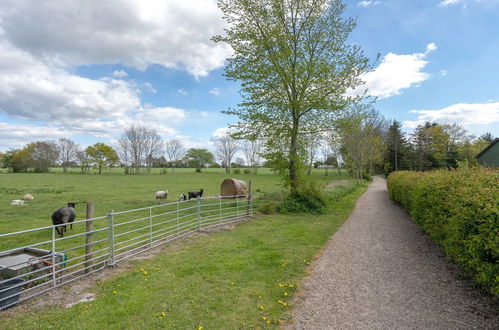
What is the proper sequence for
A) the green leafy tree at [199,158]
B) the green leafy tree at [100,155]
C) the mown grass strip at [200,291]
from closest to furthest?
the mown grass strip at [200,291] < the green leafy tree at [100,155] < the green leafy tree at [199,158]

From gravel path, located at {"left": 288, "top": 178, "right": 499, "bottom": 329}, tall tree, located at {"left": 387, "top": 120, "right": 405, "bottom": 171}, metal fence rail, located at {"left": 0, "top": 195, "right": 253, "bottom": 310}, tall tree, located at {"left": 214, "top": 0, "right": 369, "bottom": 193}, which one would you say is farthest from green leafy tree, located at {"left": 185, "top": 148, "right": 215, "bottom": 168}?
gravel path, located at {"left": 288, "top": 178, "right": 499, "bottom": 329}

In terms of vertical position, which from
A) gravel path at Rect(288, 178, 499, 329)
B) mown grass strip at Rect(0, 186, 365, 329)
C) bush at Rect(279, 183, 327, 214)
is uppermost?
bush at Rect(279, 183, 327, 214)

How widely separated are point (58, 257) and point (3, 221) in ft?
27.9

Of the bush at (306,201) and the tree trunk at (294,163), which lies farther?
the tree trunk at (294,163)

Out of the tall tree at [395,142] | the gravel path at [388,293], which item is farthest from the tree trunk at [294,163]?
the tall tree at [395,142]

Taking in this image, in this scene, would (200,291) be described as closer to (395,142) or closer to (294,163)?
(294,163)

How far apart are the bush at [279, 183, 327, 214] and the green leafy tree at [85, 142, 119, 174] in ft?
229

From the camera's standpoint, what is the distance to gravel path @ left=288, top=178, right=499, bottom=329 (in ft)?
12.4

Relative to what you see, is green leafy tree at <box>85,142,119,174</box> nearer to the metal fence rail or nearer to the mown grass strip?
the metal fence rail

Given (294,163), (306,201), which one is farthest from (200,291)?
(294,163)

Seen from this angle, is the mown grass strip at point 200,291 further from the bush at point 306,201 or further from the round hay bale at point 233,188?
the round hay bale at point 233,188

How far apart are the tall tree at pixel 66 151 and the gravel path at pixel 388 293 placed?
85903 mm

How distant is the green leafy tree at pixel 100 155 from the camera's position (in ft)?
229

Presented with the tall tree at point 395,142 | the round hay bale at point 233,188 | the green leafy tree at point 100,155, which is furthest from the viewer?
the green leafy tree at point 100,155
